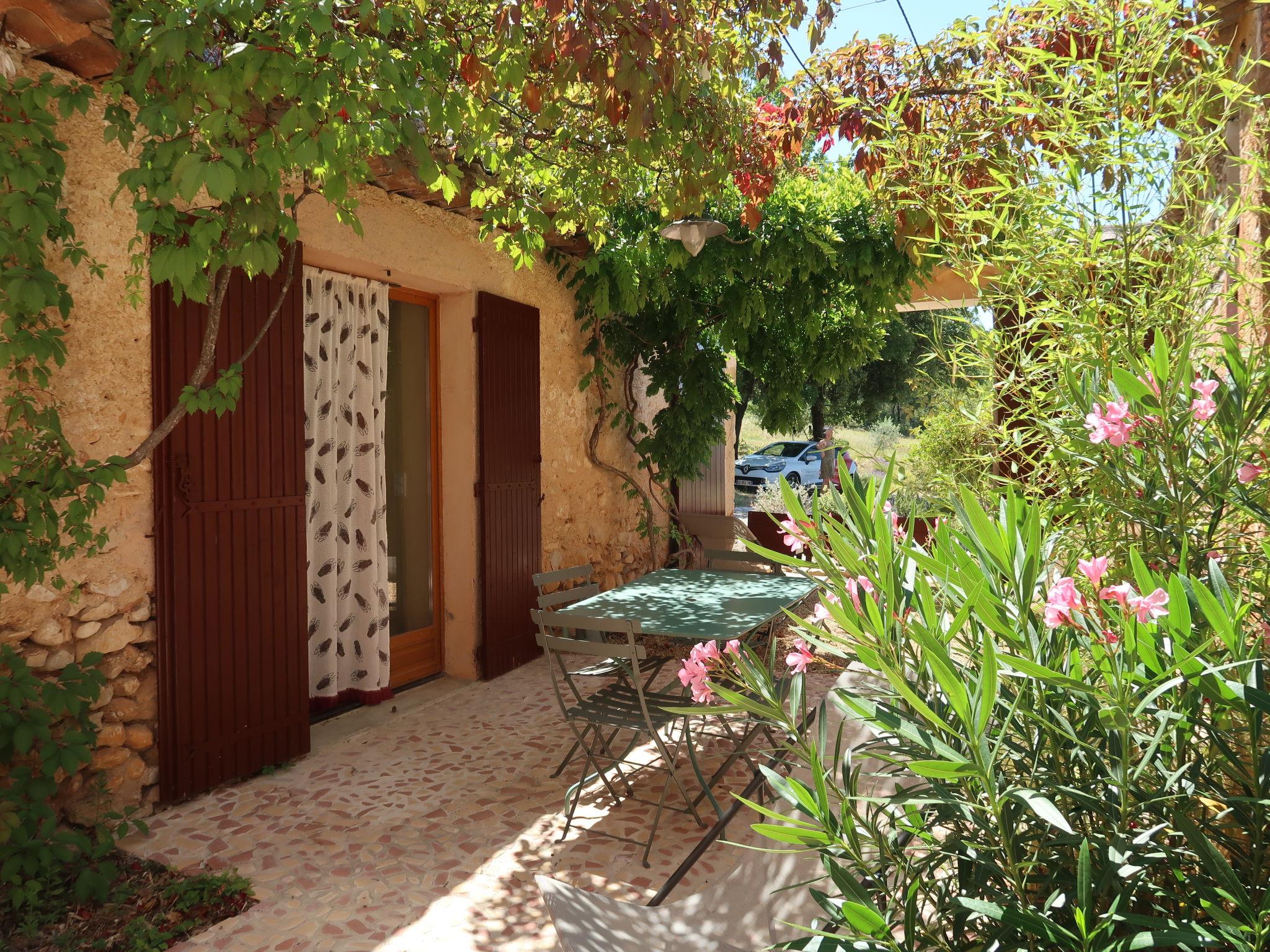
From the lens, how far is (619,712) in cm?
341

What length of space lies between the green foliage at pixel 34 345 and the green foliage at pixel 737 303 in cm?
261

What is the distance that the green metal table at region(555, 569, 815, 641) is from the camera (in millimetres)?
3490

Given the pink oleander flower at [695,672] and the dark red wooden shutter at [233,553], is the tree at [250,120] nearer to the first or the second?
the dark red wooden shutter at [233,553]

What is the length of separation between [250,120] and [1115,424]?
337cm

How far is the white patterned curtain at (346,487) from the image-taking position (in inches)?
177

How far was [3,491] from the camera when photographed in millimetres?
2713

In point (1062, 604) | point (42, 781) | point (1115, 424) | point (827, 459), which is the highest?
point (1115, 424)

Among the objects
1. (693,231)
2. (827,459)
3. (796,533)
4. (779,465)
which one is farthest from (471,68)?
(779,465)

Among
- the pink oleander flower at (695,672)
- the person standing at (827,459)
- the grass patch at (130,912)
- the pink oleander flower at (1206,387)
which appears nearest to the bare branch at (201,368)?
the grass patch at (130,912)

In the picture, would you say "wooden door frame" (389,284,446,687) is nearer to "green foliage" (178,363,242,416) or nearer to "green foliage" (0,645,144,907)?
"green foliage" (178,363,242,416)

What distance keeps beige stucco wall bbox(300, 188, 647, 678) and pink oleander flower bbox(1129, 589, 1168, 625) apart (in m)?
4.03

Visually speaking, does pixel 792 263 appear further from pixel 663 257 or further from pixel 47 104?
pixel 47 104

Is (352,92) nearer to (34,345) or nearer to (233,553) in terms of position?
(34,345)

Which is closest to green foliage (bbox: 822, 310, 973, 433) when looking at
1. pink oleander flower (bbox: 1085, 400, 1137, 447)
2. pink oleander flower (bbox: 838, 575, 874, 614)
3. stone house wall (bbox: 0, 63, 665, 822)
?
stone house wall (bbox: 0, 63, 665, 822)
